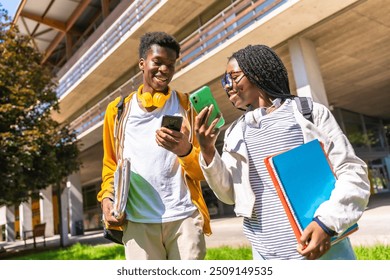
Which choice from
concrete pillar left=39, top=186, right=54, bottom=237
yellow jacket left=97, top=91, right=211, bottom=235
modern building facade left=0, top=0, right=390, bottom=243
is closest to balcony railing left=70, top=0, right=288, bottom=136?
modern building facade left=0, top=0, right=390, bottom=243

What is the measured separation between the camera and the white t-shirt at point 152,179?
1.77m

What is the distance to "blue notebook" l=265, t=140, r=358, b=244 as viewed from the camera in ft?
4.10

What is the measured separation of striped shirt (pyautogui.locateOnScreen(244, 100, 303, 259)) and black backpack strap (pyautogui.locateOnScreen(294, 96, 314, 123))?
5 cm

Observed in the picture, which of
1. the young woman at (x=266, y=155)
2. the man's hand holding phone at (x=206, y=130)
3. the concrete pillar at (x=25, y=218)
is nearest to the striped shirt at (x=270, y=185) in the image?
the young woman at (x=266, y=155)

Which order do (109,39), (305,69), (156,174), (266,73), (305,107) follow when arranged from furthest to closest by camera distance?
(109,39), (305,69), (156,174), (266,73), (305,107)

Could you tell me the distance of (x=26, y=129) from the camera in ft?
35.0

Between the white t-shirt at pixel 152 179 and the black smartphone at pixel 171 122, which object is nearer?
the black smartphone at pixel 171 122

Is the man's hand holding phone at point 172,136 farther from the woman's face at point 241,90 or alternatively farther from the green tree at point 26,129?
the green tree at point 26,129

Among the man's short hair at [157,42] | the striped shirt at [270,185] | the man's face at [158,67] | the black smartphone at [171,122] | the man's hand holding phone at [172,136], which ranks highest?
the man's short hair at [157,42]

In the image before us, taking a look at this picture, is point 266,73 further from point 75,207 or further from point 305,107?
point 75,207

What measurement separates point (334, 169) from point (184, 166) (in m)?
0.73

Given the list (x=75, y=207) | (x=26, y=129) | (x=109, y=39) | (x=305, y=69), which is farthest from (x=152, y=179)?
(x=75, y=207)

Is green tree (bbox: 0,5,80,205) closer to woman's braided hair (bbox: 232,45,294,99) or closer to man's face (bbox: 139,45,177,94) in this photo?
man's face (bbox: 139,45,177,94)

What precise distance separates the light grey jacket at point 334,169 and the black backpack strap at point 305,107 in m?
→ 0.02
